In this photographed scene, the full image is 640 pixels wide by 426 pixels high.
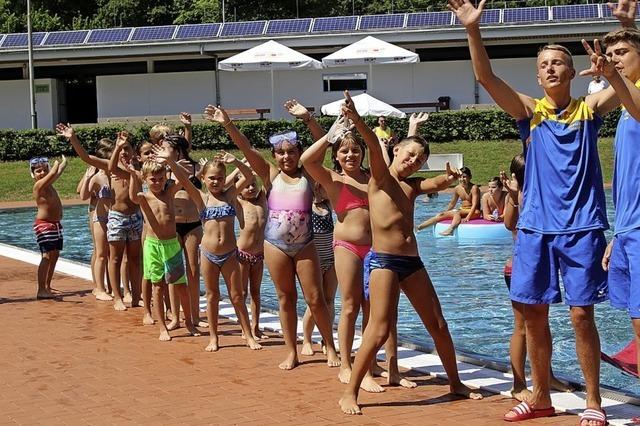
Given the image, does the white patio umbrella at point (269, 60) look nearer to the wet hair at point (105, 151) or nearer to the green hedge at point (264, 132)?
the green hedge at point (264, 132)

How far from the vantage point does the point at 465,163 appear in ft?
89.0

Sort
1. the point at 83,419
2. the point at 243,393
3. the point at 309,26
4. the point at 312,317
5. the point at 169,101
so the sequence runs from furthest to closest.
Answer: the point at 169,101 < the point at 309,26 < the point at 312,317 < the point at 243,393 < the point at 83,419

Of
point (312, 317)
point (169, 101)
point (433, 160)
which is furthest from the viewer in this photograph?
point (169, 101)

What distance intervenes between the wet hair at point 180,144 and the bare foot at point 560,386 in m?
4.12

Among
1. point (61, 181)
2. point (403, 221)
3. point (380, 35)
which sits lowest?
point (61, 181)

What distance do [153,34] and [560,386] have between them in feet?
106

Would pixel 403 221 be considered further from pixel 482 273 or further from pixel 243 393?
pixel 482 273

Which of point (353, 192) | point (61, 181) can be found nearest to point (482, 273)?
point (353, 192)

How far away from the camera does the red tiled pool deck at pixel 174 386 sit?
581cm

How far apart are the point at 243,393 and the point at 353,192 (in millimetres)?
1522

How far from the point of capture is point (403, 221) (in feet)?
19.7

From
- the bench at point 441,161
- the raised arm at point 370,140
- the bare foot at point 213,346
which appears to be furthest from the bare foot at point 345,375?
the bench at point 441,161

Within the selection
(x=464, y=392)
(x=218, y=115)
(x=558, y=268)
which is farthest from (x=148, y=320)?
(x=558, y=268)

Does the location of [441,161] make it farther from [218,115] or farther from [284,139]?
[284,139]
